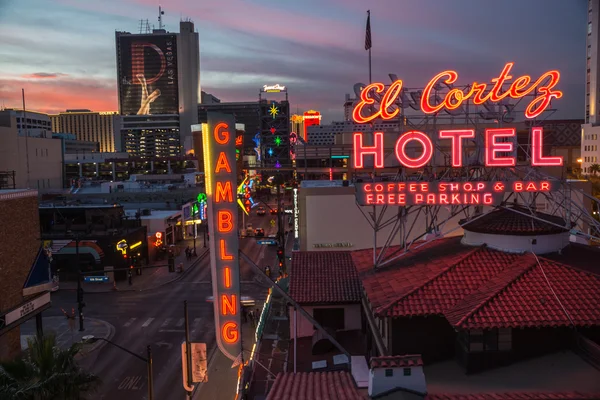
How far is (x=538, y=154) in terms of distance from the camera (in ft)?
72.3

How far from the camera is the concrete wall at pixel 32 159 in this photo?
85.2 meters

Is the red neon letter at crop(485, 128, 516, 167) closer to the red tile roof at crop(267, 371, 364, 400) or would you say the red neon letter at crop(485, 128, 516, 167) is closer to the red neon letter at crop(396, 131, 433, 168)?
the red neon letter at crop(396, 131, 433, 168)

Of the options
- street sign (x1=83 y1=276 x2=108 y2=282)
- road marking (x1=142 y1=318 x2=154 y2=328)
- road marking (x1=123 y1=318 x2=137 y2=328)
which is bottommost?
road marking (x1=123 y1=318 x2=137 y2=328)

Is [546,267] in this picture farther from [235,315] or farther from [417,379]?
[235,315]

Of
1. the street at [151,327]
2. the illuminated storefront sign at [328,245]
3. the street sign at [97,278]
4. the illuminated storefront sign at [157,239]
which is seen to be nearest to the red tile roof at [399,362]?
the street at [151,327]

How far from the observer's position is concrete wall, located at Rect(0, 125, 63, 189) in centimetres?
8525

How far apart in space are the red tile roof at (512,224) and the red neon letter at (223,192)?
391 inches

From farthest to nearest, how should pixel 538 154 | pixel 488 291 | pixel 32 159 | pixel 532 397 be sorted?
pixel 32 159 < pixel 538 154 < pixel 488 291 < pixel 532 397

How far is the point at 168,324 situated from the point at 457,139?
2329cm

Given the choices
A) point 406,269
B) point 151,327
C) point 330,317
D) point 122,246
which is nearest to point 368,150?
point 406,269

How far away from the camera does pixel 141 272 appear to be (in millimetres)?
50656

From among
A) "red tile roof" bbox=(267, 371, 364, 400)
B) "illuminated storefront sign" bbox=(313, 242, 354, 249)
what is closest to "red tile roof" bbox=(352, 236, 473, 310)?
"red tile roof" bbox=(267, 371, 364, 400)

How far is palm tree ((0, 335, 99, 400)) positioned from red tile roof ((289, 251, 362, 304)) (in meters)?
9.41

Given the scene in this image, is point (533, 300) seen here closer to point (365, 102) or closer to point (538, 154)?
point (538, 154)
